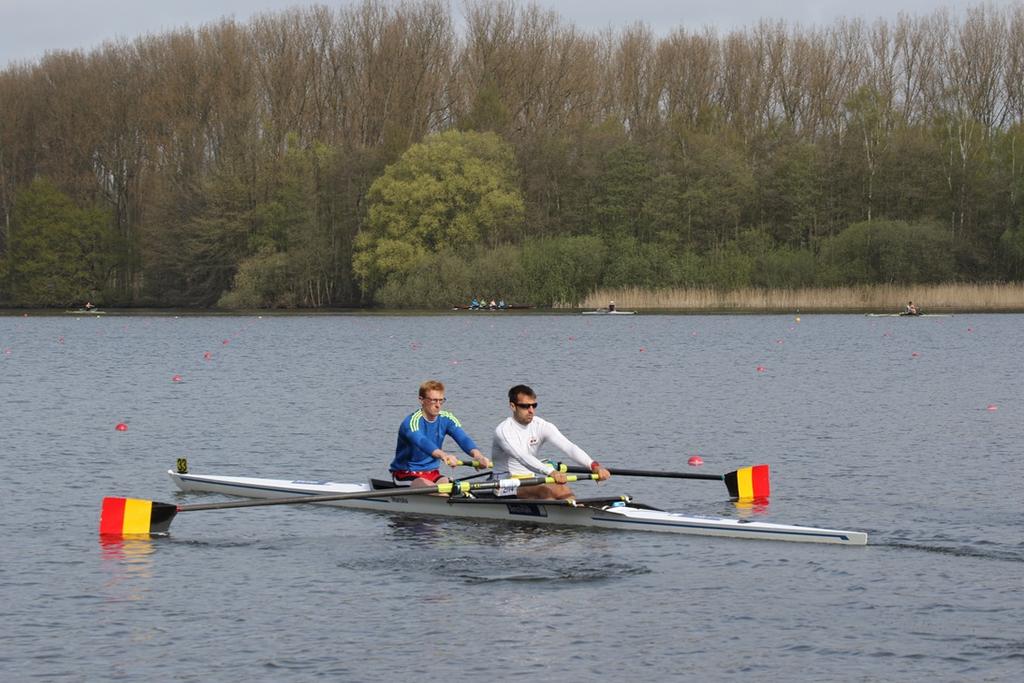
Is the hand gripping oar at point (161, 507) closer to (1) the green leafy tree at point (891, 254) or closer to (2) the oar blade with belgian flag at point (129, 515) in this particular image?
(2) the oar blade with belgian flag at point (129, 515)

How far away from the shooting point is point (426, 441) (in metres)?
16.2

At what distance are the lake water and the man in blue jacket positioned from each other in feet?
1.75

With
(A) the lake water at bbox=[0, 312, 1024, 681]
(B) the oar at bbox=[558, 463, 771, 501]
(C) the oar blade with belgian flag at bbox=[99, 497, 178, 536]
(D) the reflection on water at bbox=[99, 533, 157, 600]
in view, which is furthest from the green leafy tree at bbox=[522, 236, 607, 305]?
(D) the reflection on water at bbox=[99, 533, 157, 600]

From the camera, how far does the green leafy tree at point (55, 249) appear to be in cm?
8788

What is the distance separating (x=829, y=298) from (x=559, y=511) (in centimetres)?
5949

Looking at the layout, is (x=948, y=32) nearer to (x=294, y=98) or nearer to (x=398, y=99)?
(x=398, y=99)

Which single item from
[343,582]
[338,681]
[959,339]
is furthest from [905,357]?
[338,681]

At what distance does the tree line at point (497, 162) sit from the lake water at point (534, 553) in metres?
45.5

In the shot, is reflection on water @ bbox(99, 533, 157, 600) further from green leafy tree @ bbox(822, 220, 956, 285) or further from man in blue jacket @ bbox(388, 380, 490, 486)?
green leafy tree @ bbox(822, 220, 956, 285)

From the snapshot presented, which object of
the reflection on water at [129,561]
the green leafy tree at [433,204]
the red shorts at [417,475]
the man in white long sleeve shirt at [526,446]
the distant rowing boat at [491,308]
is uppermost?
the green leafy tree at [433,204]

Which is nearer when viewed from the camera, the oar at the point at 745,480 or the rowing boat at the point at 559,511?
the rowing boat at the point at 559,511

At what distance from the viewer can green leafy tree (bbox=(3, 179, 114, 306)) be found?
288 ft

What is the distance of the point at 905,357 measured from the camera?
42.4 m

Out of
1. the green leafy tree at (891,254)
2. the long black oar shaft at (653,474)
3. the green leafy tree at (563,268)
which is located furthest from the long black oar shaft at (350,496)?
the green leafy tree at (891,254)
